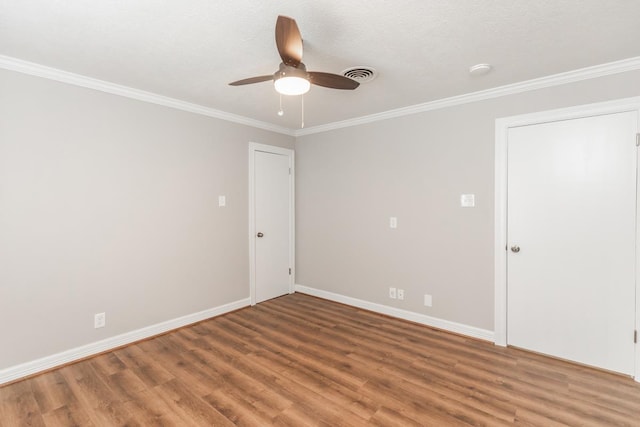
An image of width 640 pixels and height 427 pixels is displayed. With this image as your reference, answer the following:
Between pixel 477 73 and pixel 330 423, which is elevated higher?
pixel 477 73

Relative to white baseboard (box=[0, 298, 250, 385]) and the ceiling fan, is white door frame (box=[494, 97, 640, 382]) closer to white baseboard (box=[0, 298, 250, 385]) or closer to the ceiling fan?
the ceiling fan

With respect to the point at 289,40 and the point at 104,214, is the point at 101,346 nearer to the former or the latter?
the point at 104,214

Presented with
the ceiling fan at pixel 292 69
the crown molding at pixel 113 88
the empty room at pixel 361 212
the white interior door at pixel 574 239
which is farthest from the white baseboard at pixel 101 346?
the white interior door at pixel 574 239

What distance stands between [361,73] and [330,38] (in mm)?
581

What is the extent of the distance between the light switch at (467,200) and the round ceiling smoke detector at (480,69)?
3.76 feet

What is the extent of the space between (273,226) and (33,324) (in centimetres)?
264

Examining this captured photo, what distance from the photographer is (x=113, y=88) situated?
2854 millimetres

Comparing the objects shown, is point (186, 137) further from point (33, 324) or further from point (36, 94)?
point (33, 324)

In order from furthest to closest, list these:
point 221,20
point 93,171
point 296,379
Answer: point 93,171 → point 296,379 → point 221,20

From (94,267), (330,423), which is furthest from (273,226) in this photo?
(330,423)

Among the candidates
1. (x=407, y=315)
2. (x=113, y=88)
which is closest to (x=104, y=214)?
(x=113, y=88)

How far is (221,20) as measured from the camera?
183cm

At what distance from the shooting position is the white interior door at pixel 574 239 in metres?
2.42

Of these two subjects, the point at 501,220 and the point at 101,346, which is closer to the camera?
the point at 101,346
